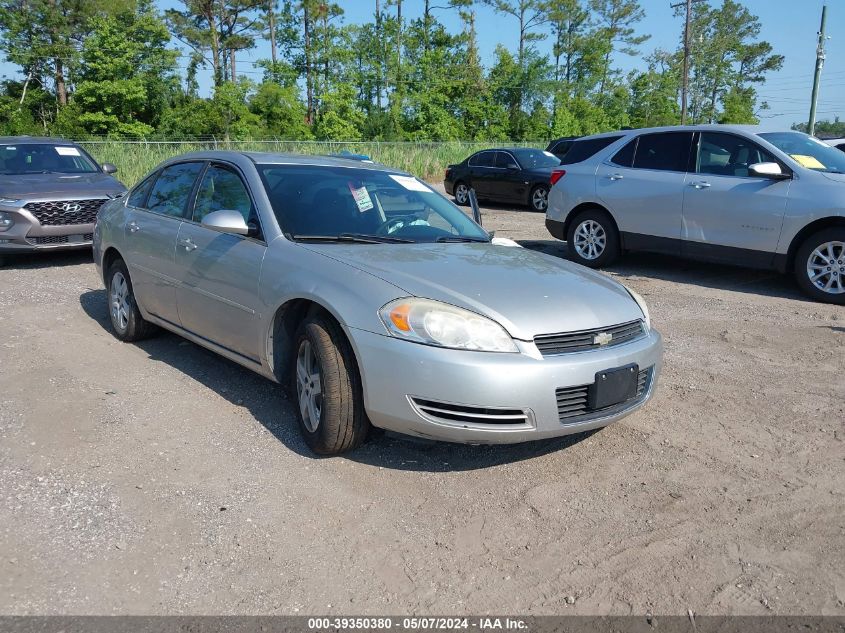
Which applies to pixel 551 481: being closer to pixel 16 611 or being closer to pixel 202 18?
pixel 16 611

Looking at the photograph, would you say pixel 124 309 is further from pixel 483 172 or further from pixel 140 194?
pixel 483 172

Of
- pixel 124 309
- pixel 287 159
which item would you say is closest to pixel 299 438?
pixel 287 159

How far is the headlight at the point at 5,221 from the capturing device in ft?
30.8

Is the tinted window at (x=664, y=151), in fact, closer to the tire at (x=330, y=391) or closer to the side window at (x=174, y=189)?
the side window at (x=174, y=189)

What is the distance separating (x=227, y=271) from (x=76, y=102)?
3598 cm

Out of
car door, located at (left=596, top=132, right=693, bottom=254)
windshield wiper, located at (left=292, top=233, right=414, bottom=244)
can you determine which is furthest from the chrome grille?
car door, located at (left=596, top=132, right=693, bottom=254)

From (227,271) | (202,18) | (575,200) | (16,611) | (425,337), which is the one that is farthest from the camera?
(202,18)


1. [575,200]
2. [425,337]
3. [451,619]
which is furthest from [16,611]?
[575,200]

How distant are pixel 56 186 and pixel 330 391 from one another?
780 centimetres

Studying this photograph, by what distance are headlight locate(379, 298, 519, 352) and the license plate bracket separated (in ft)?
1.53

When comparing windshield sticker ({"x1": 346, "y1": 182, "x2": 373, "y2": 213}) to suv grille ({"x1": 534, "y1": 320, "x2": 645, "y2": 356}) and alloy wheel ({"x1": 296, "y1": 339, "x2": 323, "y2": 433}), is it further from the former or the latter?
suv grille ({"x1": 534, "y1": 320, "x2": 645, "y2": 356})

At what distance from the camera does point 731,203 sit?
8242mm

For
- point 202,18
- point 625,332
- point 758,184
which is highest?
point 202,18

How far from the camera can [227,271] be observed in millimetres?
4598
